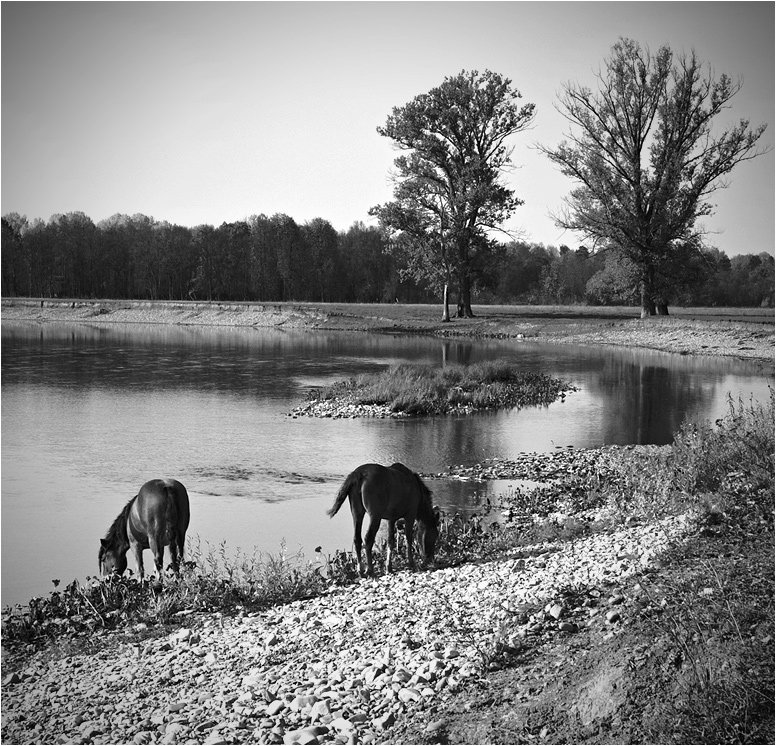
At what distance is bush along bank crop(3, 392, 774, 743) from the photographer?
5785 mm

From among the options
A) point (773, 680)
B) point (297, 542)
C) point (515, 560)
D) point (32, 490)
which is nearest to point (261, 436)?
point (32, 490)

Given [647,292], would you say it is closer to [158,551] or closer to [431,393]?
[431,393]

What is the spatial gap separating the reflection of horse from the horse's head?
3.12 meters

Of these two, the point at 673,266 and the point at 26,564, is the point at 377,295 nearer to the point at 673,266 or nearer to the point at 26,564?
the point at 673,266

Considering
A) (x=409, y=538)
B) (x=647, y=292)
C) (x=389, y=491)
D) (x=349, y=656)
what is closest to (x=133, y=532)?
(x=389, y=491)

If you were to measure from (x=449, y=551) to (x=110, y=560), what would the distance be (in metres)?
4.50

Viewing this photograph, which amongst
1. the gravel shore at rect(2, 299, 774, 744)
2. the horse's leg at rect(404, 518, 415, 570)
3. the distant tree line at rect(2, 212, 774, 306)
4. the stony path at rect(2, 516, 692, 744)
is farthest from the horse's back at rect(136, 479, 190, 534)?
the distant tree line at rect(2, 212, 774, 306)

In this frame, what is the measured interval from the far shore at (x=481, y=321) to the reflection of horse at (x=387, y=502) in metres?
39.4

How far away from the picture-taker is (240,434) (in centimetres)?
2191

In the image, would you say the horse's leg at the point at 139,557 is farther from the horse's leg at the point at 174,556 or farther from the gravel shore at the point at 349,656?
the gravel shore at the point at 349,656

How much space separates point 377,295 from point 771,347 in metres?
82.9

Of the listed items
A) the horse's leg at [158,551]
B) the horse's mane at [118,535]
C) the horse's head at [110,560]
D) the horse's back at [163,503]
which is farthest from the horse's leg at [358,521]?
the horse's head at [110,560]

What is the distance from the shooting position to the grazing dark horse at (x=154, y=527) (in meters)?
10.3

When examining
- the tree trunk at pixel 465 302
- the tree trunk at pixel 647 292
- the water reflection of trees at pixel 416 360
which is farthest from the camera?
the tree trunk at pixel 465 302
